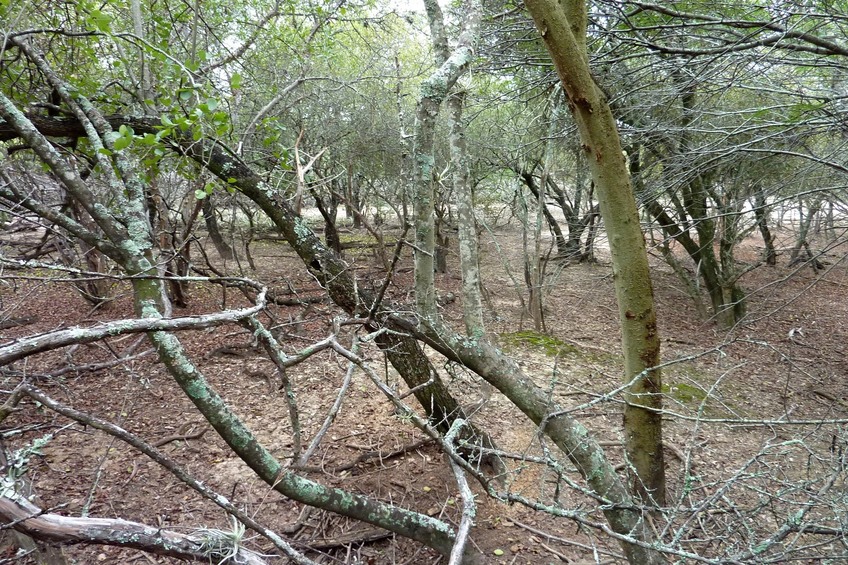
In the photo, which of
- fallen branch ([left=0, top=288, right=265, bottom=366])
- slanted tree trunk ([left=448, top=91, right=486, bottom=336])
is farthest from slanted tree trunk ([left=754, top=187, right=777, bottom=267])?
fallen branch ([left=0, top=288, right=265, bottom=366])

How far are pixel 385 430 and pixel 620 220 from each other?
2.93 metres

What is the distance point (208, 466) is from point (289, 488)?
6.45 feet

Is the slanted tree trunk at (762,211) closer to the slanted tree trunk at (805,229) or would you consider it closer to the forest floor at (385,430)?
the slanted tree trunk at (805,229)

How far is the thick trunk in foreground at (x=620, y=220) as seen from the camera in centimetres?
204

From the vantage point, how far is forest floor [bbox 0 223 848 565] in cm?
297

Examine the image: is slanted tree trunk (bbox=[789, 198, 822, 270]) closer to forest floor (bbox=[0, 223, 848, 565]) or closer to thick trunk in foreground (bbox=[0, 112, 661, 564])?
forest floor (bbox=[0, 223, 848, 565])

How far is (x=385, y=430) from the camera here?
13.9 ft

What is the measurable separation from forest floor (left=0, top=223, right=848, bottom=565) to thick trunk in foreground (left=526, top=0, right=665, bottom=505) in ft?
0.83

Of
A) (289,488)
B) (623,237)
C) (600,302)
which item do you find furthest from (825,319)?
A: (289,488)

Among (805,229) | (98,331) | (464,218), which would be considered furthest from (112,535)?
(805,229)

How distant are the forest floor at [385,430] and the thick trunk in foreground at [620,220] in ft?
0.83

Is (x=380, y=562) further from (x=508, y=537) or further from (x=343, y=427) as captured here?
(x=343, y=427)

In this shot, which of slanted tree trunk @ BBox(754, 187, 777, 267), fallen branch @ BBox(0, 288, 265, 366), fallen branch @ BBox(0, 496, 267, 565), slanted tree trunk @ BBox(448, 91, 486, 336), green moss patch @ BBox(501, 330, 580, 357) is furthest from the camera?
green moss patch @ BBox(501, 330, 580, 357)

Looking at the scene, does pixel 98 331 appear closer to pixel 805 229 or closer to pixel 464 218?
pixel 464 218
